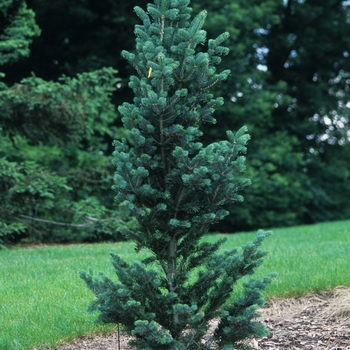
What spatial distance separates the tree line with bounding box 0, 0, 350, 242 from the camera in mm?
12898

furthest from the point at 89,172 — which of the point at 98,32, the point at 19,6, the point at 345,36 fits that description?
the point at 345,36

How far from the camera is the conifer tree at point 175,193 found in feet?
14.1

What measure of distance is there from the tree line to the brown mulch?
6.39 meters

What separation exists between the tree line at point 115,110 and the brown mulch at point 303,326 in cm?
639

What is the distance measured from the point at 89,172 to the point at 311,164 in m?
12.3

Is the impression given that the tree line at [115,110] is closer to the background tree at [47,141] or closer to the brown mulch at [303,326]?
the background tree at [47,141]

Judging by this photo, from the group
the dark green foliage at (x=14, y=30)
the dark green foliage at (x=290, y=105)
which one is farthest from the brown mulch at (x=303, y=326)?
the dark green foliage at (x=290, y=105)

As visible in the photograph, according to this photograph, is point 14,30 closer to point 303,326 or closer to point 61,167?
point 61,167

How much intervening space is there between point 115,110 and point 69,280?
1263 centimetres

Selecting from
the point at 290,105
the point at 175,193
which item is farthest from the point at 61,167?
the point at 290,105

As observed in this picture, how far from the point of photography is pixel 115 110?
1972cm

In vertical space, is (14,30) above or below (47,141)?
above

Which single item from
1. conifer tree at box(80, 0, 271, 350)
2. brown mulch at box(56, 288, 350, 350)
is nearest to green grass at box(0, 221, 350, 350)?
brown mulch at box(56, 288, 350, 350)

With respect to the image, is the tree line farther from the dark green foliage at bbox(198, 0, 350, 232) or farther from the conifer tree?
the conifer tree
